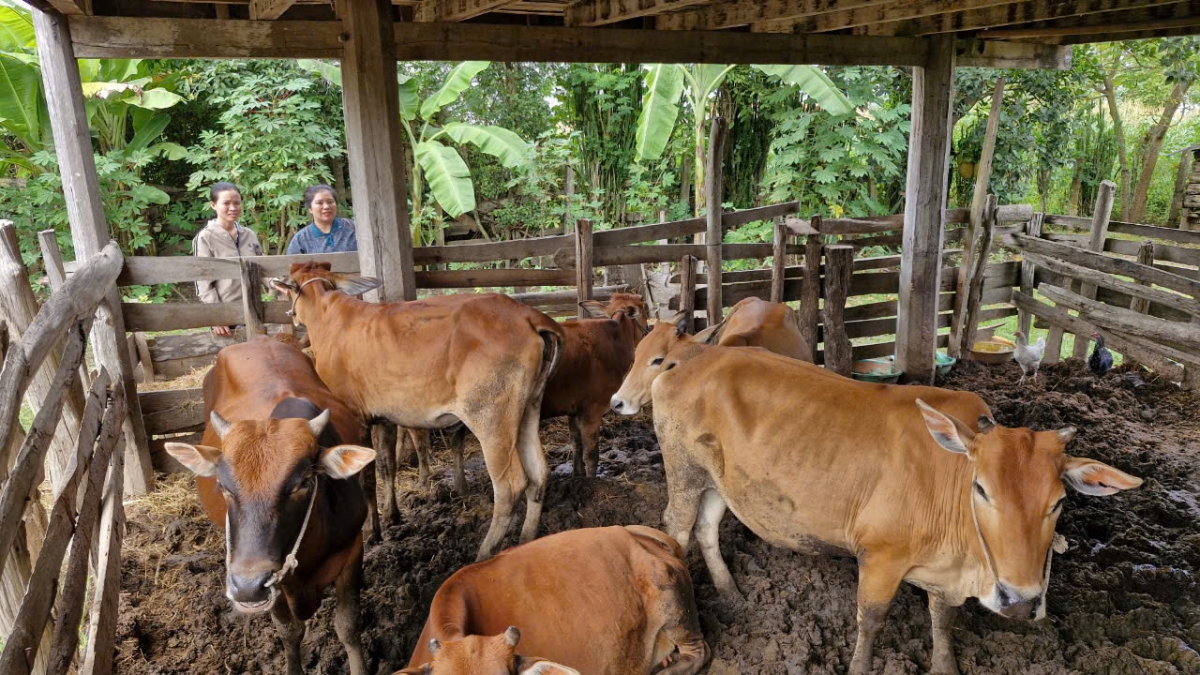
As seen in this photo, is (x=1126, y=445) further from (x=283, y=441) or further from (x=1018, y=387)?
(x=283, y=441)

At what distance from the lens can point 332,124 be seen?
13.0 m

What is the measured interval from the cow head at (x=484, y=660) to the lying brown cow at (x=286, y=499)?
788mm

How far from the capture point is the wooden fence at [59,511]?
2.66 m

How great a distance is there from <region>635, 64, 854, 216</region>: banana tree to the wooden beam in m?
7.49

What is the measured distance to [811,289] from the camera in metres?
7.77

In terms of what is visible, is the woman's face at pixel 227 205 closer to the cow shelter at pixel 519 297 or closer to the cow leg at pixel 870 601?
the cow shelter at pixel 519 297

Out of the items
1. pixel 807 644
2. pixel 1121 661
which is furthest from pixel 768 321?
pixel 1121 661

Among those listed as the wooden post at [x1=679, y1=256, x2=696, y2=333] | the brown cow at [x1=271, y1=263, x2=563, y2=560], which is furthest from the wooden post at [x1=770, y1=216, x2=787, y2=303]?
the brown cow at [x1=271, y1=263, x2=563, y2=560]

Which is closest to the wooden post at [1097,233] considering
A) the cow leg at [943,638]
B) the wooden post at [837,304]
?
the wooden post at [837,304]

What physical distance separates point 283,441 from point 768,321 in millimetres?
3684

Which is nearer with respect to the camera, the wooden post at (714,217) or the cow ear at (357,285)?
the cow ear at (357,285)

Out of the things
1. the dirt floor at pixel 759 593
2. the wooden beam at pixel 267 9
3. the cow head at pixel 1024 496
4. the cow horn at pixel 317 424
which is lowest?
the dirt floor at pixel 759 593

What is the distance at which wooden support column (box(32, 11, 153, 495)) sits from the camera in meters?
4.86

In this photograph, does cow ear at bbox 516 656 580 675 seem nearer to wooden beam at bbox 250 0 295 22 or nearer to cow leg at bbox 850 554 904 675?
cow leg at bbox 850 554 904 675
